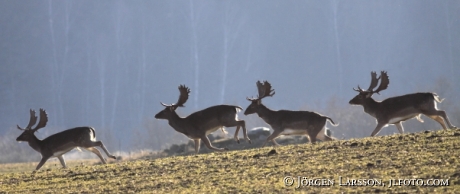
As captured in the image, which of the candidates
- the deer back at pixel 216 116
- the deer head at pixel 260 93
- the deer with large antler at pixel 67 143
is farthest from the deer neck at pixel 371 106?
the deer with large antler at pixel 67 143

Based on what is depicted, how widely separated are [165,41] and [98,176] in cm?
12839

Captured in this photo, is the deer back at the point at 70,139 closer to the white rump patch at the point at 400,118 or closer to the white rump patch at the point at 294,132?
the white rump patch at the point at 294,132

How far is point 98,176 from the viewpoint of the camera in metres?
17.2

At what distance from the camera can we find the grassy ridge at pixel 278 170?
43.7ft

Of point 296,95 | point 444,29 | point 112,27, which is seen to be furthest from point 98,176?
point 112,27

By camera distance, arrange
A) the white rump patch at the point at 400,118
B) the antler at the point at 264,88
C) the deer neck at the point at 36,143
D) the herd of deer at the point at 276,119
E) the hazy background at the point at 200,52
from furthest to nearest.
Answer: the hazy background at the point at 200,52
the deer neck at the point at 36,143
the antler at the point at 264,88
the white rump patch at the point at 400,118
the herd of deer at the point at 276,119

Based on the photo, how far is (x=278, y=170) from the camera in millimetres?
15188

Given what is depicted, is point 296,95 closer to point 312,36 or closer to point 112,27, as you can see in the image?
point 312,36

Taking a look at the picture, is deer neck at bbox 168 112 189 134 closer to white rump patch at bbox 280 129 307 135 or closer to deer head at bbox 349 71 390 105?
white rump patch at bbox 280 129 307 135

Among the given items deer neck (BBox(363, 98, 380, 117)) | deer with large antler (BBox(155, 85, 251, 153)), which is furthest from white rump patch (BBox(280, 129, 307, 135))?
deer neck (BBox(363, 98, 380, 117))

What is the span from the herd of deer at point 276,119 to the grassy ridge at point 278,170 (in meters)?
4.55

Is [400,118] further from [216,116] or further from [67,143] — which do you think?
[67,143]

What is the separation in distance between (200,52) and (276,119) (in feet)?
391

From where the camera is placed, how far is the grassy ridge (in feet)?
43.7
